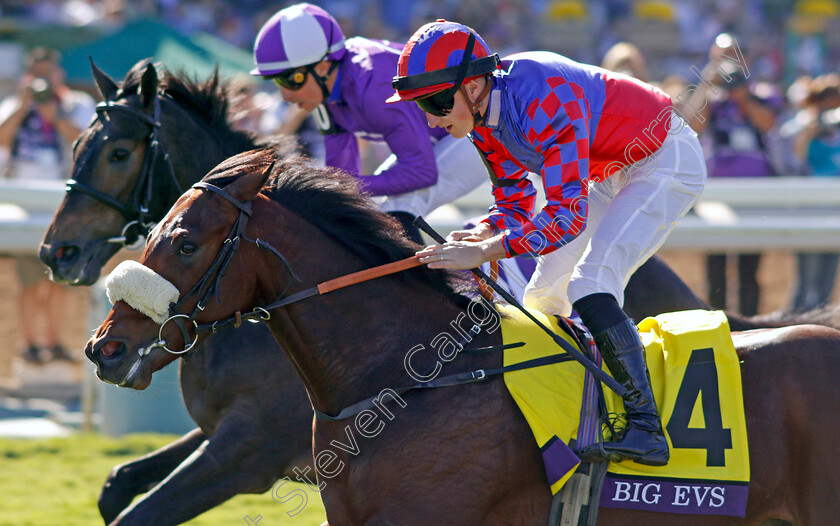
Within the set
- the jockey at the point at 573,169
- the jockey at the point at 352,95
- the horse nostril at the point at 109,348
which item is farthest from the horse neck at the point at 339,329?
the jockey at the point at 352,95

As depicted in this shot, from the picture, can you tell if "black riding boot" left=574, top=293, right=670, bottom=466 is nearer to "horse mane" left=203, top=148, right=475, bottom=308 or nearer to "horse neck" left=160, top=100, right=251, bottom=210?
"horse mane" left=203, top=148, right=475, bottom=308

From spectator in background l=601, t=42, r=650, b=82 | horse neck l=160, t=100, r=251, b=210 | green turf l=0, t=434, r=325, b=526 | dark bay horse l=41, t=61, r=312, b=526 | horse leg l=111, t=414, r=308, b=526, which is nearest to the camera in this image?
horse leg l=111, t=414, r=308, b=526

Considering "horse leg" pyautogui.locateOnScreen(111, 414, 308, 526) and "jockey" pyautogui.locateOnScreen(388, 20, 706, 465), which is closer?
"jockey" pyautogui.locateOnScreen(388, 20, 706, 465)

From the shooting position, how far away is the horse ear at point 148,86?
4188 mm

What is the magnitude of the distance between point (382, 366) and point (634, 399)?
0.78 meters

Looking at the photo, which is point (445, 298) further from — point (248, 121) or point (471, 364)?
point (248, 121)

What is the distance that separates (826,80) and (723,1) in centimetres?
982

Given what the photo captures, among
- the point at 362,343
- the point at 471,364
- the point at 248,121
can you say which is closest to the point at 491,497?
the point at 471,364

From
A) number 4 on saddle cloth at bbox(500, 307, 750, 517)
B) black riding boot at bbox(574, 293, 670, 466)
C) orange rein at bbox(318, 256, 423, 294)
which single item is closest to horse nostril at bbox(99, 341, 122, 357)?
orange rein at bbox(318, 256, 423, 294)

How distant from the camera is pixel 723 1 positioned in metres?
17.0

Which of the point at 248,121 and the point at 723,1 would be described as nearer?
the point at 248,121

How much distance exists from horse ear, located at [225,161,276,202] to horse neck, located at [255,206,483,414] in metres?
0.12

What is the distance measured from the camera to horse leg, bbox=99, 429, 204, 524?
3.97 meters

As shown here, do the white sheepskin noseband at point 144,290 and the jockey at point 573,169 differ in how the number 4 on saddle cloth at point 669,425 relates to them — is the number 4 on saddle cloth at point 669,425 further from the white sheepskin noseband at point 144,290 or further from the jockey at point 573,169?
the white sheepskin noseband at point 144,290
